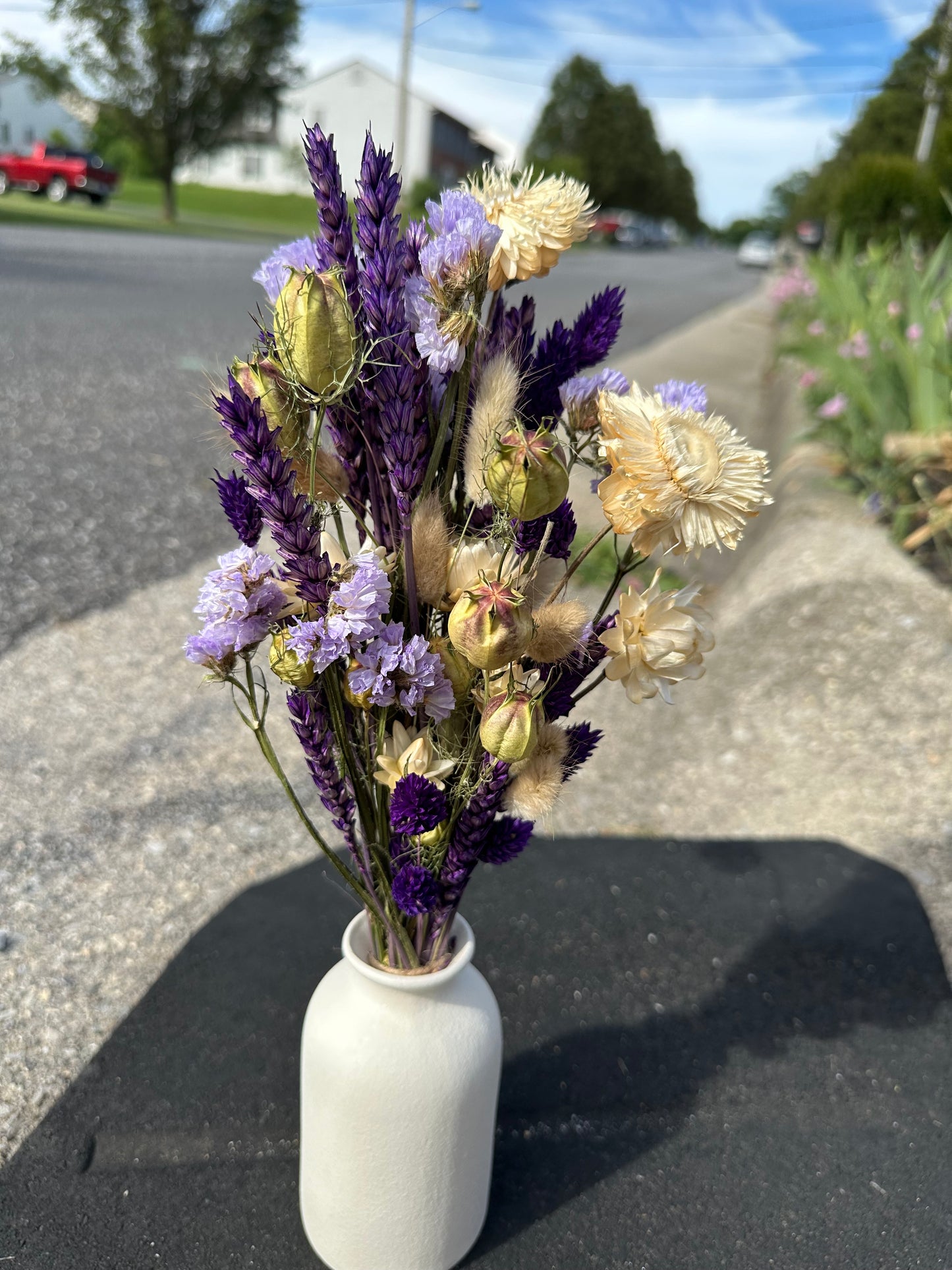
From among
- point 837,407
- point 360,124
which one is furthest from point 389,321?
point 360,124

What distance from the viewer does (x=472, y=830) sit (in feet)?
3.65

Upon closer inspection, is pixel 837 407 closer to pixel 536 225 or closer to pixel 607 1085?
pixel 607 1085

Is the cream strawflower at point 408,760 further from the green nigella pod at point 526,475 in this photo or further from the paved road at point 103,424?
the paved road at point 103,424

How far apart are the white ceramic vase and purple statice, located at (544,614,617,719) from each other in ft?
1.08

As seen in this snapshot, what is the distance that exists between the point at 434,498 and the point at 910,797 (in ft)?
6.98

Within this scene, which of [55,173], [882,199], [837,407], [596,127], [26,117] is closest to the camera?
[837,407]

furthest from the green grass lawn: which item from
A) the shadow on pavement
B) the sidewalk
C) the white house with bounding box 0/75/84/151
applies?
the shadow on pavement

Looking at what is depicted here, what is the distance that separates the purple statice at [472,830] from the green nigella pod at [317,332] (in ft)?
1.41

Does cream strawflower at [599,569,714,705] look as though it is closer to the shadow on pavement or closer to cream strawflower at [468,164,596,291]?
cream strawflower at [468,164,596,291]

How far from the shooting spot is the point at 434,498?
979 mm

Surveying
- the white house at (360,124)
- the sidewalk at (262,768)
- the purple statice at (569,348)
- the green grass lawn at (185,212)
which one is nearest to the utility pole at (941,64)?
the sidewalk at (262,768)

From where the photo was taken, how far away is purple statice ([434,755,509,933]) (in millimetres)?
1062

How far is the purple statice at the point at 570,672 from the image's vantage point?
106 centimetres

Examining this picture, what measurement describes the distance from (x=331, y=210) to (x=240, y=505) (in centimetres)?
29
